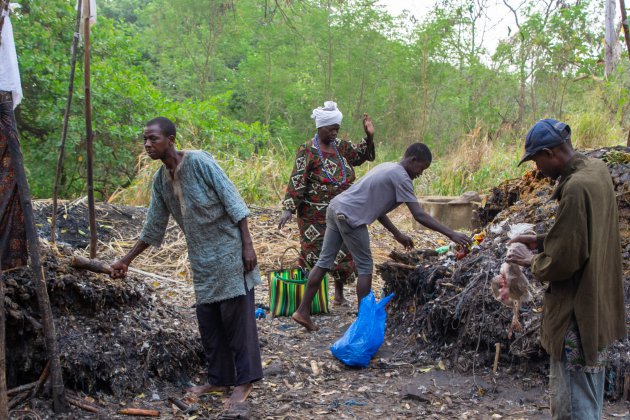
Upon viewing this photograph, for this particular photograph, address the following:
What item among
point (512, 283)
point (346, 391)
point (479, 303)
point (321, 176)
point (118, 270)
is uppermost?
point (321, 176)

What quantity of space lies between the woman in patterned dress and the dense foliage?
1.46 meters

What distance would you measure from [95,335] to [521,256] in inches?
108

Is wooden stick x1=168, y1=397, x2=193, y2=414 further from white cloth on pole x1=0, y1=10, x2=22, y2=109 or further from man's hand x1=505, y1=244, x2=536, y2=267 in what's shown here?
man's hand x1=505, y1=244, x2=536, y2=267

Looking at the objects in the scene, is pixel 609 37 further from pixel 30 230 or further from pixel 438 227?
pixel 30 230

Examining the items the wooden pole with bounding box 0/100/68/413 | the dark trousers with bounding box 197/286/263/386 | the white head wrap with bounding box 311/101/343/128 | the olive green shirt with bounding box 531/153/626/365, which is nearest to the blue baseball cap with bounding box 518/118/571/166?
the olive green shirt with bounding box 531/153/626/365

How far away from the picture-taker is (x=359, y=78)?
17.7 metres

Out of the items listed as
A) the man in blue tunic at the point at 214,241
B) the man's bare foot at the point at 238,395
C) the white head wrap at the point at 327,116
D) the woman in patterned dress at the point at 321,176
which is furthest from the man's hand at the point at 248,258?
the white head wrap at the point at 327,116

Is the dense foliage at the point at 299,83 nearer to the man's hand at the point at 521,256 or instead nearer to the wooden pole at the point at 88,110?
the wooden pole at the point at 88,110

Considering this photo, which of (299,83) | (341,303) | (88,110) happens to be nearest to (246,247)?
(88,110)

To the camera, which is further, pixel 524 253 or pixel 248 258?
pixel 248 258

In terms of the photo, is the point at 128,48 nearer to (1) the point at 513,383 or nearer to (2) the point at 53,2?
(2) the point at 53,2

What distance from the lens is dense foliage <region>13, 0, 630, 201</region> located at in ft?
38.1

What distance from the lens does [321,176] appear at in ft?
20.0

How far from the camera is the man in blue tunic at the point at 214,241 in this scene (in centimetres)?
379
